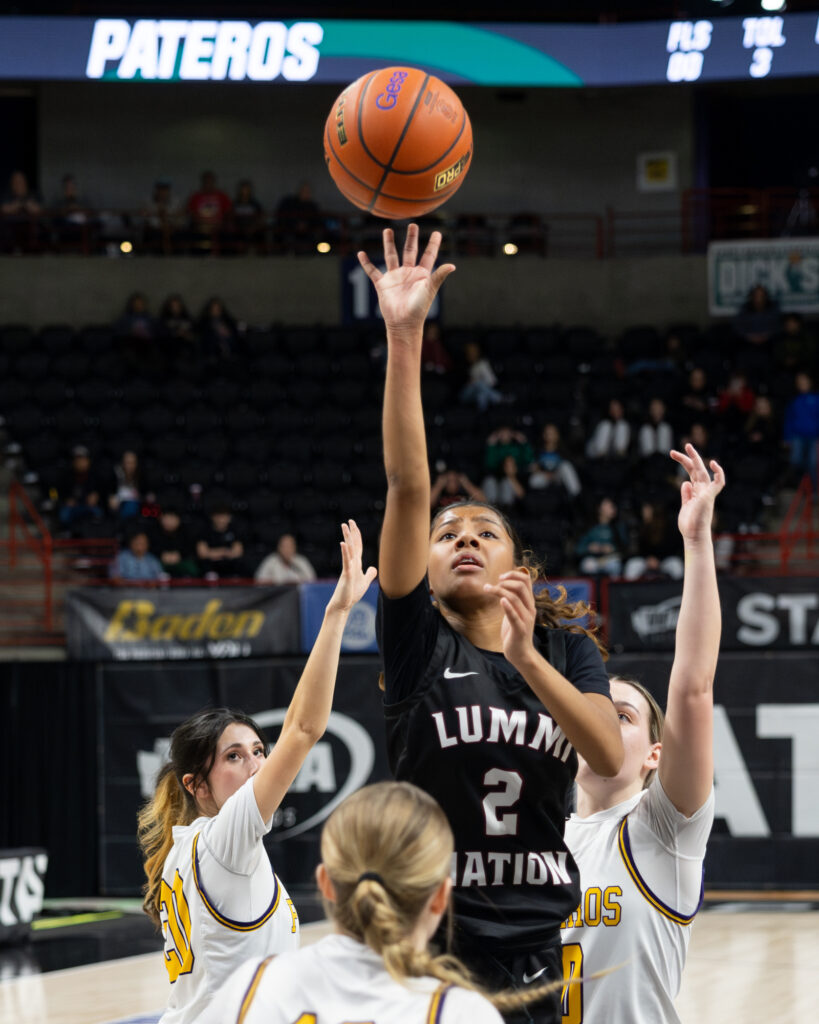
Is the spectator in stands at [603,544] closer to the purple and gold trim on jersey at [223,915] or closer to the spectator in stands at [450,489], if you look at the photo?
the spectator in stands at [450,489]

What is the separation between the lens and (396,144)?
407cm

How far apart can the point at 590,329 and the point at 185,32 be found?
6000 millimetres

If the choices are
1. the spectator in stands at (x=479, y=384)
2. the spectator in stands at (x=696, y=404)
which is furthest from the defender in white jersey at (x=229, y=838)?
the spectator in stands at (x=479, y=384)

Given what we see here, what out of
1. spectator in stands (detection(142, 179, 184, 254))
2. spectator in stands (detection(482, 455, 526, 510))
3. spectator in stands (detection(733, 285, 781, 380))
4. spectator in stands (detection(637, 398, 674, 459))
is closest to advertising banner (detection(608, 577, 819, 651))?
spectator in stands (detection(482, 455, 526, 510))

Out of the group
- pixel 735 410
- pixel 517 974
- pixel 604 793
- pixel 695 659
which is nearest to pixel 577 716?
pixel 695 659

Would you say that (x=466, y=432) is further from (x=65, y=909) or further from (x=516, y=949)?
(x=516, y=949)

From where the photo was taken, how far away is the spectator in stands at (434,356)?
1688 centimetres

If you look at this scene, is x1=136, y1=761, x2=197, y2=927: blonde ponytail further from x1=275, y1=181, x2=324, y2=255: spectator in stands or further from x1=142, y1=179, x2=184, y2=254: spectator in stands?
x1=275, y1=181, x2=324, y2=255: spectator in stands

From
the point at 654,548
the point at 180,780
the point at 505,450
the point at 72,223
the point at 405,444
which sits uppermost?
the point at 72,223

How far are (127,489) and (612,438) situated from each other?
16.7 feet

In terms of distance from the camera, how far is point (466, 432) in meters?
15.9

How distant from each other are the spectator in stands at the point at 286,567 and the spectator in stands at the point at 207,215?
7.18 meters

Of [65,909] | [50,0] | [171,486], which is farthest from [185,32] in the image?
[65,909]

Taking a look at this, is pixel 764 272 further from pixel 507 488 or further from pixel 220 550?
pixel 220 550
